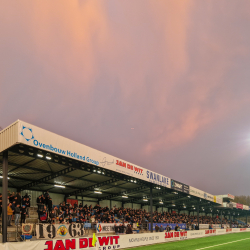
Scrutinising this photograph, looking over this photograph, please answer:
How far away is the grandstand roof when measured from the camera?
569 inches

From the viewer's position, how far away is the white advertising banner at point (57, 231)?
17.1m

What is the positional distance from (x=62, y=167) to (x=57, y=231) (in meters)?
5.07

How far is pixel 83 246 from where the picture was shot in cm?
1579

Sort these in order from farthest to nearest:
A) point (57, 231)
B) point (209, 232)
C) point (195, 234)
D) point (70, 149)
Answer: point (209, 232) < point (195, 234) < point (57, 231) < point (70, 149)

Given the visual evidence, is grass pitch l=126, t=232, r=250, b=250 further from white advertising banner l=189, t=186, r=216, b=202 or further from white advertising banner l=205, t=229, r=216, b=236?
white advertising banner l=189, t=186, r=216, b=202

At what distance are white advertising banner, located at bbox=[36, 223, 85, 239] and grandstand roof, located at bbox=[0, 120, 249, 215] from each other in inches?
167

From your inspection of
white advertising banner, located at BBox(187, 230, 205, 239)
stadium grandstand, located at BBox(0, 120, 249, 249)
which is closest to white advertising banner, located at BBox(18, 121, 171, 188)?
stadium grandstand, located at BBox(0, 120, 249, 249)

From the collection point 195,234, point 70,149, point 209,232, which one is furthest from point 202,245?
point 209,232

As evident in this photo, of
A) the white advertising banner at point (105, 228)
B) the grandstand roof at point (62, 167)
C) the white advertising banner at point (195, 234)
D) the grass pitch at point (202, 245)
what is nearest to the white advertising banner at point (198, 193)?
the grandstand roof at point (62, 167)

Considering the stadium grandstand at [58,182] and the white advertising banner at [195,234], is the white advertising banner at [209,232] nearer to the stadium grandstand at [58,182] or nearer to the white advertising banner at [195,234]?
the white advertising banner at [195,234]

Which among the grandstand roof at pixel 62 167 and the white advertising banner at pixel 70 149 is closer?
the white advertising banner at pixel 70 149

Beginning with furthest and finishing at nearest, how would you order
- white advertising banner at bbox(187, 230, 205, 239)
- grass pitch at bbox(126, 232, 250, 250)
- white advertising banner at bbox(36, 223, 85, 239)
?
white advertising banner at bbox(187, 230, 205, 239) < grass pitch at bbox(126, 232, 250, 250) < white advertising banner at bbox(36, 223, 85, 239)

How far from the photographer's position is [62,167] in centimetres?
2114

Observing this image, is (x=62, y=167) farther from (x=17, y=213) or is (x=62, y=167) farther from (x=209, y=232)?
(x=209, y=232)
